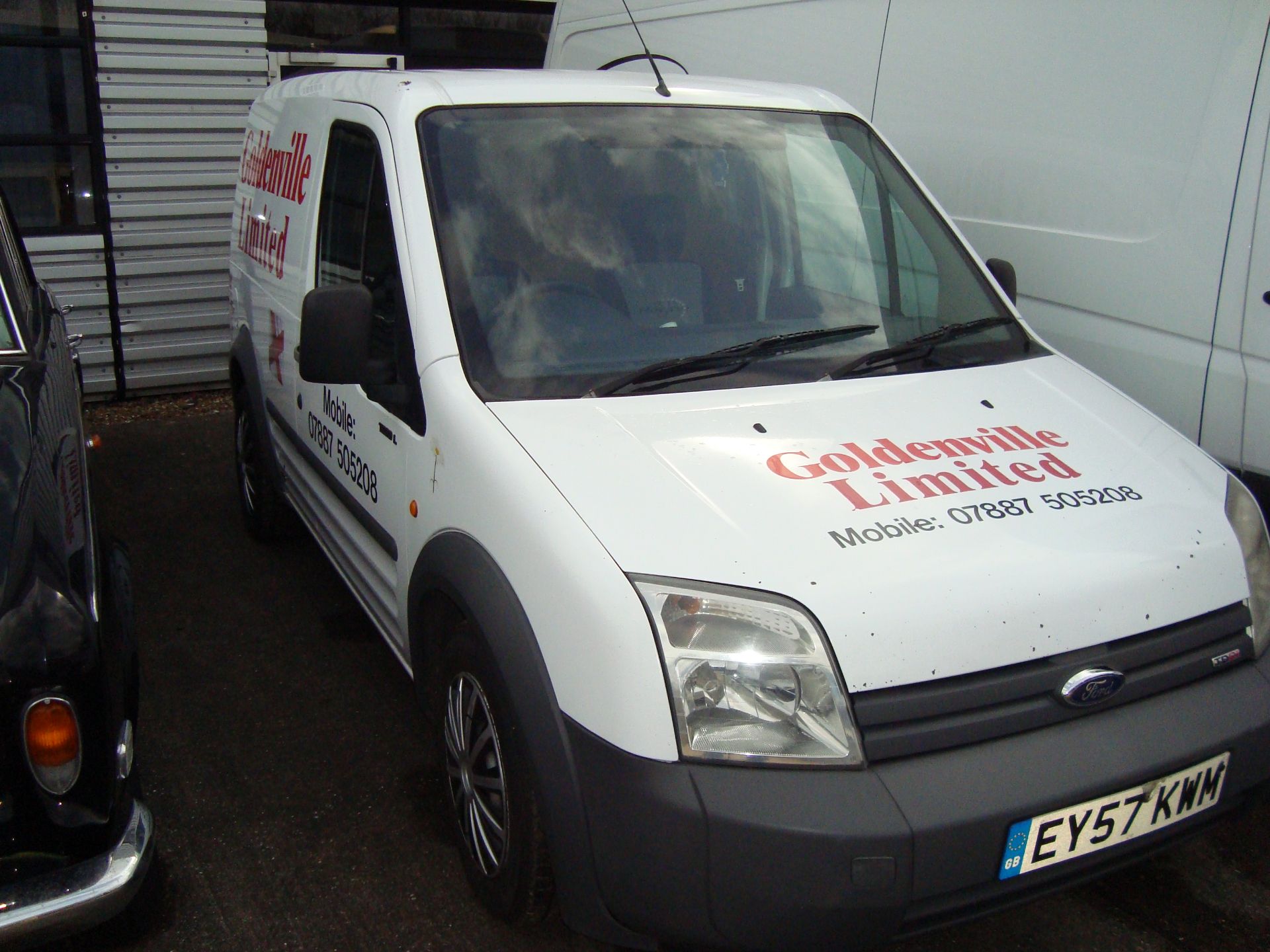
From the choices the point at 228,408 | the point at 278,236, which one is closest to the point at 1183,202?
the point at 278,236

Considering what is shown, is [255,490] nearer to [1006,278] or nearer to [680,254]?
[680,254]

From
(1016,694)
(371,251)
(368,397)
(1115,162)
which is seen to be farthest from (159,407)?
(1016,694)

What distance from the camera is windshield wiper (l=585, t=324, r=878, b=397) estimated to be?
2688mm

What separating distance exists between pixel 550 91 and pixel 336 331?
0.95 m

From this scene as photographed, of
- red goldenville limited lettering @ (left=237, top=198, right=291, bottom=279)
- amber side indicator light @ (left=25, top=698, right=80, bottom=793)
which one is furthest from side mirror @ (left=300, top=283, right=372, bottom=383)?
red goldenville limited lettering @ (left=237, top=198, right=291, bottom=279)

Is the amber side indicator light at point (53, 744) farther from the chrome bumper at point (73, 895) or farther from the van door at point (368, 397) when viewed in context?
the van door at point (368, 397)

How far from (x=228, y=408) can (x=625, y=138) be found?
4.65m

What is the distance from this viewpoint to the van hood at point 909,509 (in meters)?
2.11

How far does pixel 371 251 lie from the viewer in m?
3.14

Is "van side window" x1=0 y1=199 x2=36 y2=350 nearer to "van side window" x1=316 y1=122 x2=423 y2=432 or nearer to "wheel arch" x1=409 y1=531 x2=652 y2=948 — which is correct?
"van side window" x1=316 y1=122 x2=423 y2=432

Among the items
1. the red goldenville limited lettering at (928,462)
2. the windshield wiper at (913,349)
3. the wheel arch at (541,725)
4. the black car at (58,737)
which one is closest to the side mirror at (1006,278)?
the windshield wiper at (913,349)

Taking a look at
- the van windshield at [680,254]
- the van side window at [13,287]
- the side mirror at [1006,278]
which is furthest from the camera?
the side mirror at [1006,278]

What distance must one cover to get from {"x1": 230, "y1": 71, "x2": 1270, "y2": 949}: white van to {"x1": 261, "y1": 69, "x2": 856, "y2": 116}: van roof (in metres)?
0.02

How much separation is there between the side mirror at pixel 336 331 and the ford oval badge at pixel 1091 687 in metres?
1.72
